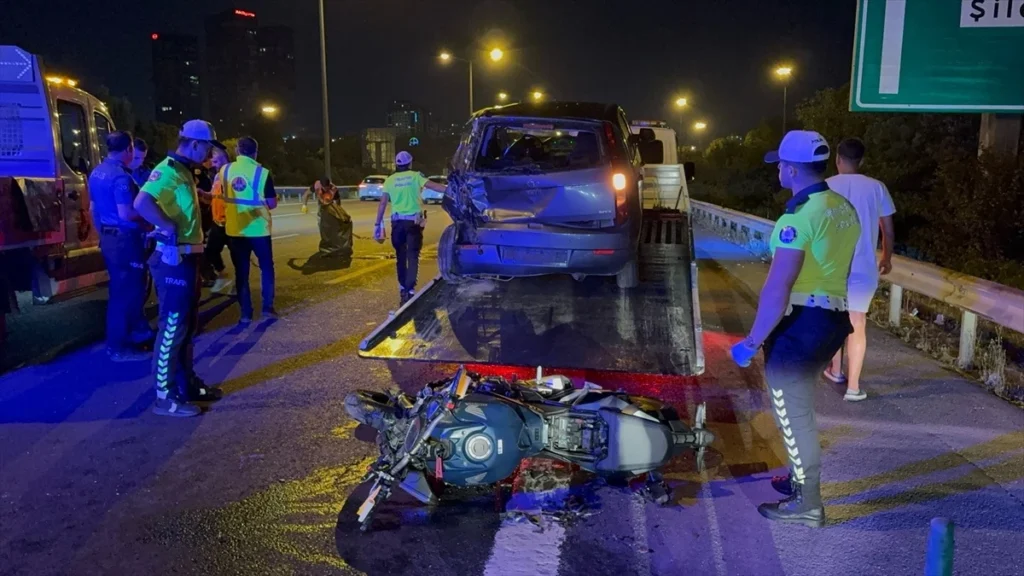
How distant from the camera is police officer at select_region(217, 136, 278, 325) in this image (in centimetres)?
830

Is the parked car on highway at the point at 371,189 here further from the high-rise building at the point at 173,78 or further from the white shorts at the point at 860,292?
the high-rise building at the point at 173,78

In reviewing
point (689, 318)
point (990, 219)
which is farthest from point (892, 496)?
point (990, 219)

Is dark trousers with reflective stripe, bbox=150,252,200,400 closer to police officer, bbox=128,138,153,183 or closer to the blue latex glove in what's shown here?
police officer, bbox=128,138,153,183

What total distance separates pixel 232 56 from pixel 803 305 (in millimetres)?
123130

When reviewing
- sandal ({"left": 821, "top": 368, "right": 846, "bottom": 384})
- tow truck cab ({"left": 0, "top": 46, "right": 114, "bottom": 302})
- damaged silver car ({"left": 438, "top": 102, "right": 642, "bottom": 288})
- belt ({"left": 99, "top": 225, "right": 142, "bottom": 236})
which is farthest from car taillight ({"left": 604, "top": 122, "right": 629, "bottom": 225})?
tow truck cab ({"left": 0, "top": 46, "right": 114, "bottom": 302})

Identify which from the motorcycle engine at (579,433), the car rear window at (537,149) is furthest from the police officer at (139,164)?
the motorcycle engine at (579,433)

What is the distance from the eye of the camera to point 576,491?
432cm

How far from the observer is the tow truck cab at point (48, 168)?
698cm

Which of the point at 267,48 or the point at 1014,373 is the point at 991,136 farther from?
the point at 267,48

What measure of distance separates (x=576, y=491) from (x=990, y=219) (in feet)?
28.7

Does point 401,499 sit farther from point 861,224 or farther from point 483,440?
point 861,224

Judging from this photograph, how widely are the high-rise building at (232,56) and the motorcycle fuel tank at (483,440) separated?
113m

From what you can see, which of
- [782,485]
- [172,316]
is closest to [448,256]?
[172,316]

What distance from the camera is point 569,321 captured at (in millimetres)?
6867
